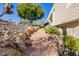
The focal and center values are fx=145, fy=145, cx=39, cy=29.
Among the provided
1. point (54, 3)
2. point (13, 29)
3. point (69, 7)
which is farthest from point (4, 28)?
point (69, 7)

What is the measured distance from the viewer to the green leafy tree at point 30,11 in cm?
146

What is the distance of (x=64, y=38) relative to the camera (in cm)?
145

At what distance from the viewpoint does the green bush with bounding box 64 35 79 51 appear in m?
1.44

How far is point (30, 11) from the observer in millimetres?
1474

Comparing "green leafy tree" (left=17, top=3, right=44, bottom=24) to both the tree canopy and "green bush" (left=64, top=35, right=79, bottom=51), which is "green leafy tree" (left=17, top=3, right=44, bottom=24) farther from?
"green bush" (left=64, top=35, right=79, bottom=51)

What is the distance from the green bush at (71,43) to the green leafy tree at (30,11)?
0.35m

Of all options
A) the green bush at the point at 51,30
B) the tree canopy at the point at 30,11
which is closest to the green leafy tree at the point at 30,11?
the tree canopy at the point at 30,11

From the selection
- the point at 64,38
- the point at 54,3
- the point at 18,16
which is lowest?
the point at 64,38

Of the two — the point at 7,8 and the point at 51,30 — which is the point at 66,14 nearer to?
the point at 51,30

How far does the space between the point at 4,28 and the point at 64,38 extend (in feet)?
1.99

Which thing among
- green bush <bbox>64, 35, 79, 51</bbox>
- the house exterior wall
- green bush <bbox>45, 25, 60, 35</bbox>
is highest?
the house exterior wall

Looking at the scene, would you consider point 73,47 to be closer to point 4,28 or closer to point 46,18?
point 46,18

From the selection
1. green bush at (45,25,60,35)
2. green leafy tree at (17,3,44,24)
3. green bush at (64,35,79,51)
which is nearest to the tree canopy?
green leafy tree at (17,3,44,24)

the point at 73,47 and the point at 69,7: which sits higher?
the point at 69,7
